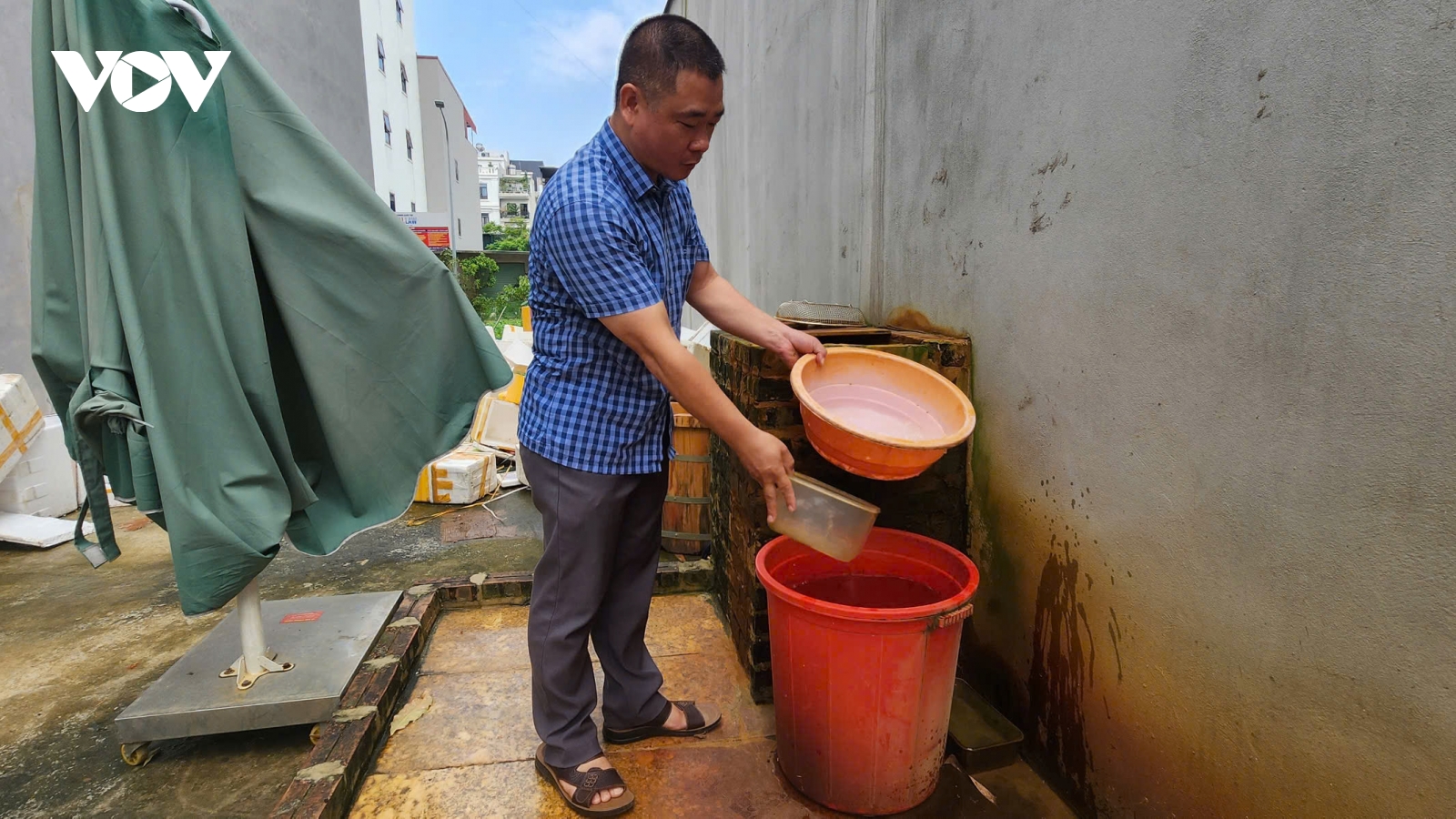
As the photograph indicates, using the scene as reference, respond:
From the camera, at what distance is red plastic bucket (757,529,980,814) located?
6.68 ft

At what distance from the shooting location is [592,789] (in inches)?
88.1

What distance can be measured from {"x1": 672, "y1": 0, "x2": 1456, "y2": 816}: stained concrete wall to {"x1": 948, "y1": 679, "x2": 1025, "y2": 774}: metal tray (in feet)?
0.26

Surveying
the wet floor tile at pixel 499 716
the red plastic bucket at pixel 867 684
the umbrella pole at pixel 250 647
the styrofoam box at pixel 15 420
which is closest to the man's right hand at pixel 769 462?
the red plastic bucket at pixel 867 684

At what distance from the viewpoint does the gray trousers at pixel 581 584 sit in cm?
220

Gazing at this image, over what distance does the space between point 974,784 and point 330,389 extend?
2555mm

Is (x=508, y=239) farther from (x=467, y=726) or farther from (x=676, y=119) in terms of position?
(x=676, y=119)

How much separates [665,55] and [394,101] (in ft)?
99.1

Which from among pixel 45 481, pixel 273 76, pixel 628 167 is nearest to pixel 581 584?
pixel 628 167

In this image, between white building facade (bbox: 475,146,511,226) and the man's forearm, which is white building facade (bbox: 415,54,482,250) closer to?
white building facade (bbox: 475,146,511,226)

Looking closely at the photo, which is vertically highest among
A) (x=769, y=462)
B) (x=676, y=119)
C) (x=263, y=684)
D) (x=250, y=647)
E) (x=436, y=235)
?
(x=436, y=235)

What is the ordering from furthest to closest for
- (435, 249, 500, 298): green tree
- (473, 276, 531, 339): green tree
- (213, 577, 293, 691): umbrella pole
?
1. (435, 249, 500, 298): green tree
2. (473, 276, 531, 339): green tree
3. (213, 577, 293, 691): umbrella pole

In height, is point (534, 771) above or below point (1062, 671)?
below

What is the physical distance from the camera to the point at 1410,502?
1.32m

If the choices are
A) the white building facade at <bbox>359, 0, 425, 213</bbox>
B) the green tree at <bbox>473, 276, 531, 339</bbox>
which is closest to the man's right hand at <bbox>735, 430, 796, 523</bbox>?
the white building facade at <bbox>359, 0, 425, 213</bbox>
